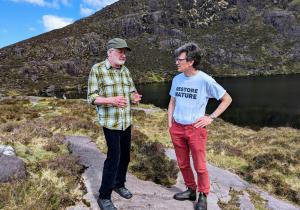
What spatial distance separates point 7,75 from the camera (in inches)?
6363

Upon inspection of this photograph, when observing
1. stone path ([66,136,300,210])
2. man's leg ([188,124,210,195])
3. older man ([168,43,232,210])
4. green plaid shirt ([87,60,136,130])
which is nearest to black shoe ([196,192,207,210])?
older man ([168,43,232,210])

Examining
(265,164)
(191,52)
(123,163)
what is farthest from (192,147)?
(265,164)

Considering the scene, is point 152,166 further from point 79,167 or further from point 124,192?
Result: point 124,192

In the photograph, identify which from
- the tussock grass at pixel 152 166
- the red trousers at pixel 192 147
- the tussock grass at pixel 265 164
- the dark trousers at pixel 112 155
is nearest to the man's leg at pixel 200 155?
the red trousers at pixel 192 147

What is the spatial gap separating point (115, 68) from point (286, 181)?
9.81 metres

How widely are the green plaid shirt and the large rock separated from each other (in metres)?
2.70

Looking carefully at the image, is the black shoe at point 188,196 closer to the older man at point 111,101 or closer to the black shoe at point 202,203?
the black shoe at point 202,203

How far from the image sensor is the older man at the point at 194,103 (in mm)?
8148

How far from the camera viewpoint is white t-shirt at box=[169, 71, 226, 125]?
26.7 ft

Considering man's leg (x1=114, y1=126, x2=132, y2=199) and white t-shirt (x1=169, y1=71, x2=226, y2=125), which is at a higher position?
white t-shirt (x1=169, y1=71, x2=226, y2=125)

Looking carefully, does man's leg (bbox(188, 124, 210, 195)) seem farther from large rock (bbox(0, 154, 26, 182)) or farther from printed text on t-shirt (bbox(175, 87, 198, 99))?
large rock (bbox(0, 154, 26, 182))

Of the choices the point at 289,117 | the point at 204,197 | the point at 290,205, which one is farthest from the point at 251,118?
the point at 204,197

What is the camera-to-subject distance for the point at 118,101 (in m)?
7.54

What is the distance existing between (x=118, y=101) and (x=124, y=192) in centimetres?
245
